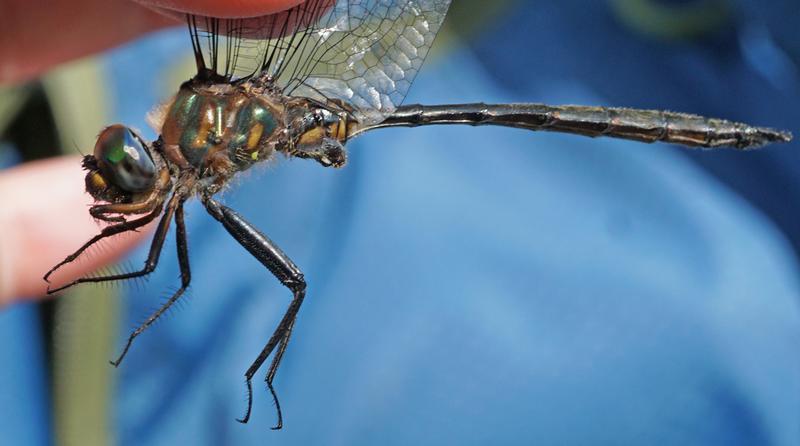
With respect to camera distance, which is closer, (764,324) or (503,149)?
(764,324)

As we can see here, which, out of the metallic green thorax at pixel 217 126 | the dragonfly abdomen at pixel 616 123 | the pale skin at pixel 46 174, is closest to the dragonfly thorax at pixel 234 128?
the metallic green thorax at pixel 217 126

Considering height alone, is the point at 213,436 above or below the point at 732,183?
below

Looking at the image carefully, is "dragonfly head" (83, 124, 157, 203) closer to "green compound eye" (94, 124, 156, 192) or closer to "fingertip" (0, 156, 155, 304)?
"green compound eye" (94, 124, 156, 192)

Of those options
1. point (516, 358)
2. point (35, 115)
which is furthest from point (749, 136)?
point (35, 115)

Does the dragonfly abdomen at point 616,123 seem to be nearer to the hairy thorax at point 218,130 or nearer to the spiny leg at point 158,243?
the hairy thorax at point 218,130

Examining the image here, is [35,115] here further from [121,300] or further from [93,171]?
[93,171]

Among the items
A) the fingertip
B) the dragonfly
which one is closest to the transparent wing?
the dragonfly
